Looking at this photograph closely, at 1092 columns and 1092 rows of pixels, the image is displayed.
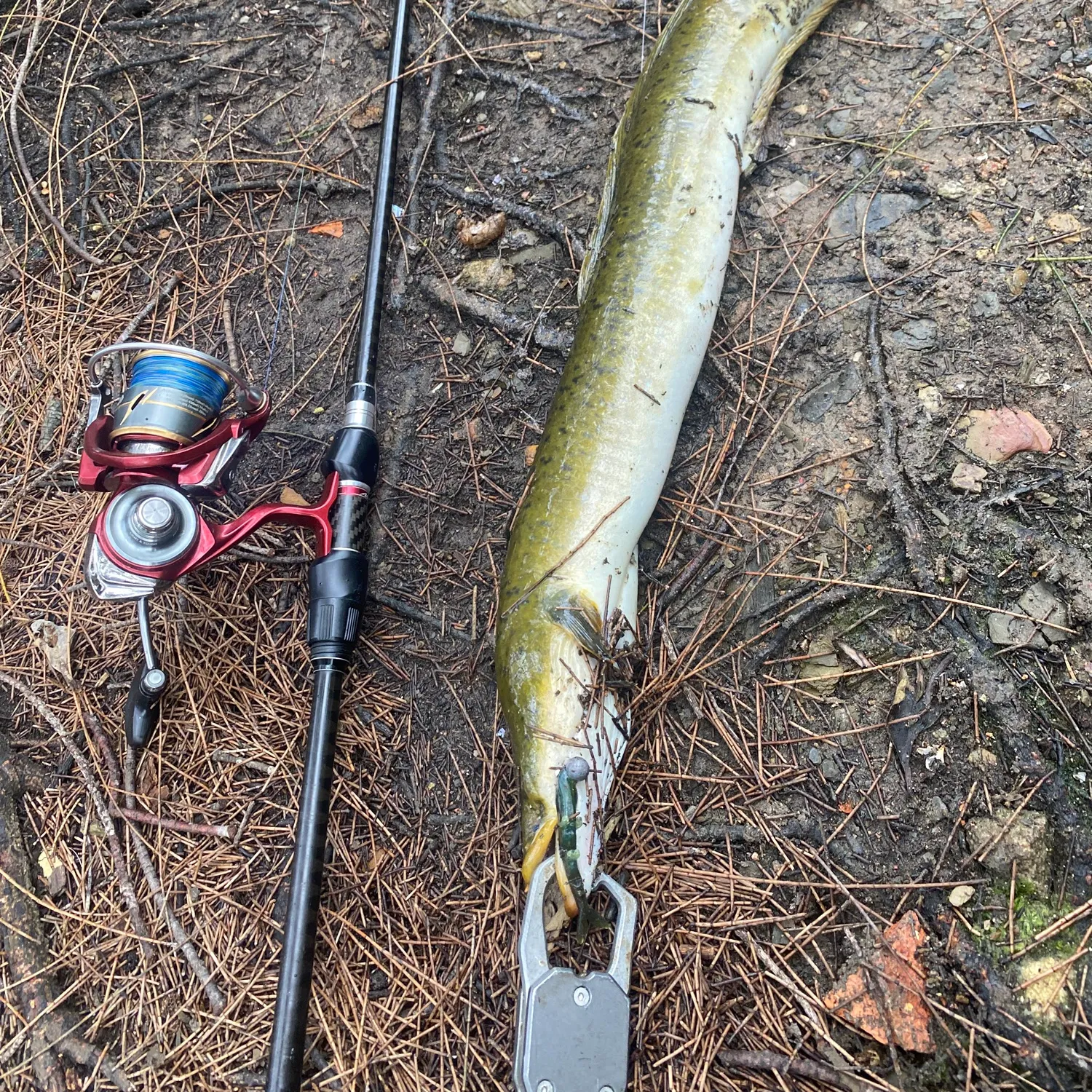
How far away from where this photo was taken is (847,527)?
2568 mm

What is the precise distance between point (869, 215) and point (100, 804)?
3468mm

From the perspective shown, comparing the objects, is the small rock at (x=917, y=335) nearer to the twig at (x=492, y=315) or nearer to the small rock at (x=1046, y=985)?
the twig at (x=492, y=315)

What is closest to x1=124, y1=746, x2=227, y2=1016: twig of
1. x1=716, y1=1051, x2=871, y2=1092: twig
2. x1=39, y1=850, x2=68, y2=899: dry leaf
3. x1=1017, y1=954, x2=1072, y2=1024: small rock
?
x1=39, y1=850, x2=68, y2=899: dry leaf

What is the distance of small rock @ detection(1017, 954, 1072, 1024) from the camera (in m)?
1.97

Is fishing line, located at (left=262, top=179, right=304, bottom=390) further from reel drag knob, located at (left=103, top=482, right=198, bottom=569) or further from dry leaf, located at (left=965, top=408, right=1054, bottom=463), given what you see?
dry leaf, located at (left=965, top=408, right=1054, bottom=463)

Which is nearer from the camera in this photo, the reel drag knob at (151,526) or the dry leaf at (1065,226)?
the reel drag knob at (151,526)

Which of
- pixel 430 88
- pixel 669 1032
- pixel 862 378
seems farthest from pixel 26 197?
pixel 669 1032

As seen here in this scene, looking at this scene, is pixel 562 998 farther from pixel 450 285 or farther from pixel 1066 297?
pixel 1066 297

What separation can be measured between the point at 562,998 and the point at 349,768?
3.24ft

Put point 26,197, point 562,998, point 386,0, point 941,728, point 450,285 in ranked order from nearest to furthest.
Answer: point 562,998, point 941,728, point 450,285, point 26,197, point 386,0

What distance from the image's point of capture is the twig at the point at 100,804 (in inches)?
91.7

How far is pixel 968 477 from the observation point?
2.49 metres

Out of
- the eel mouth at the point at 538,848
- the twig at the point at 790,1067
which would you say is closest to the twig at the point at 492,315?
the eel mouth at the point at 538,848

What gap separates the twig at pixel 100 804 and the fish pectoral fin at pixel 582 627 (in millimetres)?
1570
